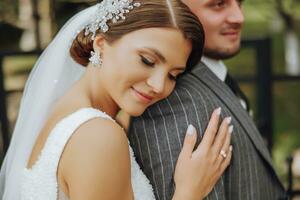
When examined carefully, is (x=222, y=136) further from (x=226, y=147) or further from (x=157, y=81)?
(x=157, y=81)

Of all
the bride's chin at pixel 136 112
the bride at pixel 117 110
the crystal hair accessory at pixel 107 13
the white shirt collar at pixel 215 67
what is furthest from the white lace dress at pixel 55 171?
the white shirt collar at pixel 215 67

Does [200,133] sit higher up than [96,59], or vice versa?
[96,59]

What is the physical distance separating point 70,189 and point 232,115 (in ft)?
2.39

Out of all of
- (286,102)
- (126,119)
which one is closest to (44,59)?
(126,119)

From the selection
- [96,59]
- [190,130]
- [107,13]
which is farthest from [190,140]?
[107,13]

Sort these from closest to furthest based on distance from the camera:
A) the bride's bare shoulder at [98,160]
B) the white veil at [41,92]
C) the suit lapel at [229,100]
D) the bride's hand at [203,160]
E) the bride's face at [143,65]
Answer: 1. the bride's bare shoulder at [98,160]
2. the bride's face at [143,65]
3. the bride's hand at [203,160]
4. the suit lapel at [229,100]
5. the white veil at [41,92]

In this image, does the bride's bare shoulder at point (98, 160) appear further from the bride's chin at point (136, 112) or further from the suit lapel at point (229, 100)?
the suit lapel at point (229, 100)

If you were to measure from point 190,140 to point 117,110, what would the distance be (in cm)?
38

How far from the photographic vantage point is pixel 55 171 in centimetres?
220

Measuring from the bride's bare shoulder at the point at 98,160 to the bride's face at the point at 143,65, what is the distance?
17 centimetres

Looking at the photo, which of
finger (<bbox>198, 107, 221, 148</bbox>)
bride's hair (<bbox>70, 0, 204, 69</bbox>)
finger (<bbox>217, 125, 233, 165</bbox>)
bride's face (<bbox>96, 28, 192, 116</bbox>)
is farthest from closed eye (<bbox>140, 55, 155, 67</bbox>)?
finger (<bbox>217, 125, 233, 165</bbox>)

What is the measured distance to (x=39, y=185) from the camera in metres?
2.28

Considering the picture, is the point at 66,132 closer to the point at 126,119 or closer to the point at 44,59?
the point at 126,119

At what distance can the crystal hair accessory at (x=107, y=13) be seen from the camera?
2211mm
